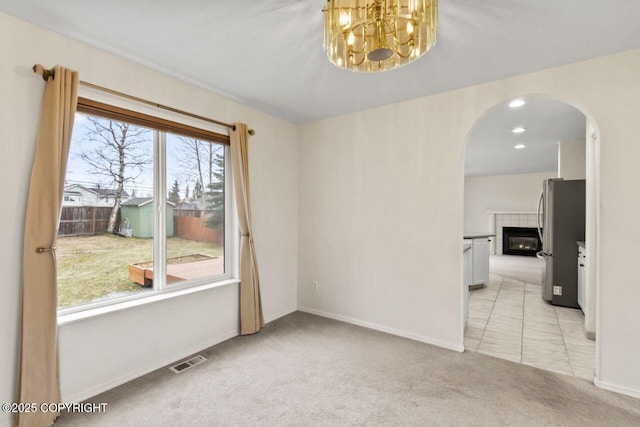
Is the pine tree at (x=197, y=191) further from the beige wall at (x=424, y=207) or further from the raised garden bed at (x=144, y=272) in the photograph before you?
the beige wall at (x=424, y=207)

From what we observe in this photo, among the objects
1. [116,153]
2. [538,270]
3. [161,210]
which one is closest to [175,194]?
[161,210]

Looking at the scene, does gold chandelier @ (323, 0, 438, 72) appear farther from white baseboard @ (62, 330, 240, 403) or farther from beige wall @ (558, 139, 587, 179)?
beige wall @ (558, 139, 587, 179)

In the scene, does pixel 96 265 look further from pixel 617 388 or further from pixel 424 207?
pixel 617 388

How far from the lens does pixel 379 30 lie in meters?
1.49

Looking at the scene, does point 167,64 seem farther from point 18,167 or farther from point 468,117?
point 468,117

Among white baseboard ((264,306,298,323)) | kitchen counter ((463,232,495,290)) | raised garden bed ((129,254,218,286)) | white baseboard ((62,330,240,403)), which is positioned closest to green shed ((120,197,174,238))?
raised garden bed ((129,254,218,286))

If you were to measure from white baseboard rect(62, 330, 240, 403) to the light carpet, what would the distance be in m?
0.06

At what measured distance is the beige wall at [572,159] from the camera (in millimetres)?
4547

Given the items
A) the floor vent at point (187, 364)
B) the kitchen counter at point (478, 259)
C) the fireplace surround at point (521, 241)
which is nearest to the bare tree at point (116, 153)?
the floor vent at point (187, 364)

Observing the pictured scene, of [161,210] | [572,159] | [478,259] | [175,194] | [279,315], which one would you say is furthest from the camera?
[478,259]

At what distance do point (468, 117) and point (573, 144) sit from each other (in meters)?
3.10

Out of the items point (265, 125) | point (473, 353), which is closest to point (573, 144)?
point (473, 353)

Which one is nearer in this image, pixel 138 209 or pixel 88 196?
pixel 88 196

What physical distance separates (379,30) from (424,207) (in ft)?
6.44
